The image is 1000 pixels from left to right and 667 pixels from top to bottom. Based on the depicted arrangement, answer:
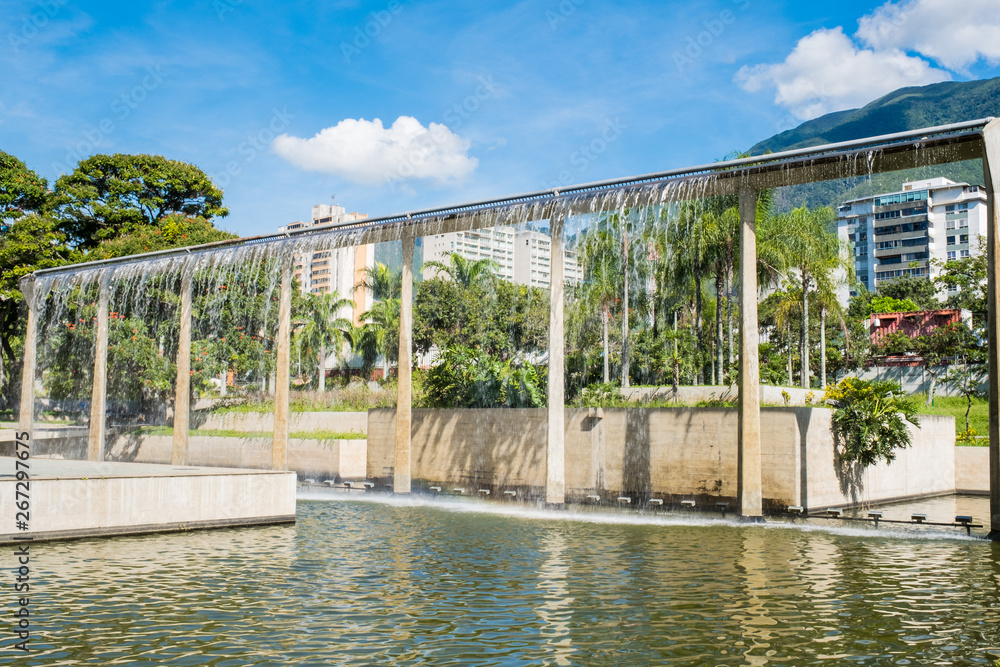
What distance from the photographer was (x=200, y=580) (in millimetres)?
11445

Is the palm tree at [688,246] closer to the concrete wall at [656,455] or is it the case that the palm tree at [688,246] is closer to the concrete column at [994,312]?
the concrete wall at [656,455]

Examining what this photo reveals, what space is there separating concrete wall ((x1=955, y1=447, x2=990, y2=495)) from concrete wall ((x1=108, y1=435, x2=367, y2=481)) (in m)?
20.9

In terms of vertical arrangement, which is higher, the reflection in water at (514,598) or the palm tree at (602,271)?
the palm tree at (602,271)

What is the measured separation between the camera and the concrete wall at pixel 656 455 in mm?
20266

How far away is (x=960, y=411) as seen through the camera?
40406 millimetres

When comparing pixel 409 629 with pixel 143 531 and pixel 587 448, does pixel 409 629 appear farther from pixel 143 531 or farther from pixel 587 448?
pixel 587 448

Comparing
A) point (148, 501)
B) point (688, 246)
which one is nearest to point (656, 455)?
point (688, 246)

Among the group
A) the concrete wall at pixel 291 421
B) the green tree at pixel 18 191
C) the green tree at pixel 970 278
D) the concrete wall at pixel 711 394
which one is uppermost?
the green tree at pixel 18 191

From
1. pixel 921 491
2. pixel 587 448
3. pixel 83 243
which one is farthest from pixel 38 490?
pixel 83 243

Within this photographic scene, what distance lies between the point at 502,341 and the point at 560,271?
25.8m

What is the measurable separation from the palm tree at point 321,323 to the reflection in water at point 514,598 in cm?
3529

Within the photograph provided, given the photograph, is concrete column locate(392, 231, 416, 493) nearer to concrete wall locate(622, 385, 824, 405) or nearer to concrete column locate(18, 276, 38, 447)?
concrete wall locate(622, 385, 824, 405)

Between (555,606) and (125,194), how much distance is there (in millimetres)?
42526

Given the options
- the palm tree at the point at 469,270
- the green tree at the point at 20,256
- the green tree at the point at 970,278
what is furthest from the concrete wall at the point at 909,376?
the green tree at the point at 20,256
